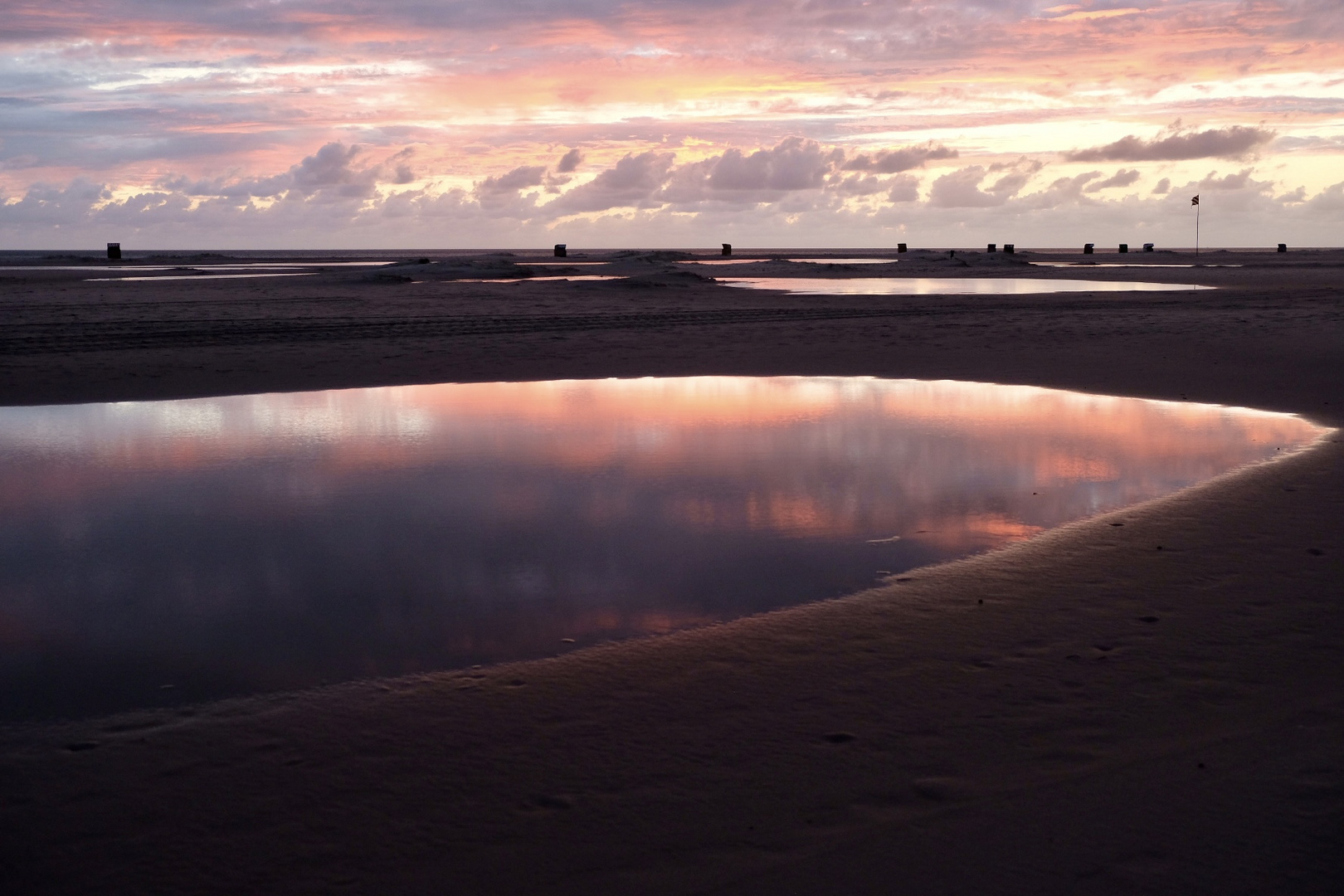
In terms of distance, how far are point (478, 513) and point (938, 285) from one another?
38.8 meters

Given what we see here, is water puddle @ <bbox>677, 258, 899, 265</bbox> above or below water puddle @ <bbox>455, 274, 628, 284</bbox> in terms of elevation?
above

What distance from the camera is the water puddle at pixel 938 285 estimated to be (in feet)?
123

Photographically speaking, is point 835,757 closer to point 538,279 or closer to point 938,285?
point 938,285

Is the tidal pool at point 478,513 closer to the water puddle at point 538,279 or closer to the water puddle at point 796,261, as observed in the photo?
the water puddle at point 538,279

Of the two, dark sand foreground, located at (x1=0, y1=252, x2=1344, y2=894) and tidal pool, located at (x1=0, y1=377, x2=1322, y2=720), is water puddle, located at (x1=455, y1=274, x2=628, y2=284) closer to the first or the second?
tidal pool, located at (x1=0, y1=377, x2=1322, y2=720)

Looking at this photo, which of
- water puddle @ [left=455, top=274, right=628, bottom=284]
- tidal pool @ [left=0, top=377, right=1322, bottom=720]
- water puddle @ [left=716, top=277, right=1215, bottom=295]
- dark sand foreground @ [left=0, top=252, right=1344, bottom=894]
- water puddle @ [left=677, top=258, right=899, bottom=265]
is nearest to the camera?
dark sand foreground @ [left=0, top=252, right=1344, bottom=894]

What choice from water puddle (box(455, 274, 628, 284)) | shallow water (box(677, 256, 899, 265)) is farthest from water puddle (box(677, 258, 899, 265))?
water puddle (box(455, 274, 628, 284))

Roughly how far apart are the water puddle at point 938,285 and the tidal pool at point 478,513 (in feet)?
83.8

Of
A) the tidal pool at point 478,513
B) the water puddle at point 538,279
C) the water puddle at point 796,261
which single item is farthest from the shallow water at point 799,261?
the tidal pool at point 478,513

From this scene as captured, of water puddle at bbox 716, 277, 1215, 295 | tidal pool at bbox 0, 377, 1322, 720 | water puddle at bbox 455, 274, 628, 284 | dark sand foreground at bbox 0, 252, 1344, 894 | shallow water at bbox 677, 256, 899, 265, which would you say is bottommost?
dark sand foreground at bbox 0, 252, 1344, 894

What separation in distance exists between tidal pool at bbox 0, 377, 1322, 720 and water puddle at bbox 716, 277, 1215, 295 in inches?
1005

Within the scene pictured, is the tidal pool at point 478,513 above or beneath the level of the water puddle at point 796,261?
beneath

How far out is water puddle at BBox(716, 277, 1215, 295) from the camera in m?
37.5

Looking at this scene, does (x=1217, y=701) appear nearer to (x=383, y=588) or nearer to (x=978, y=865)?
(x=978, y=865)
